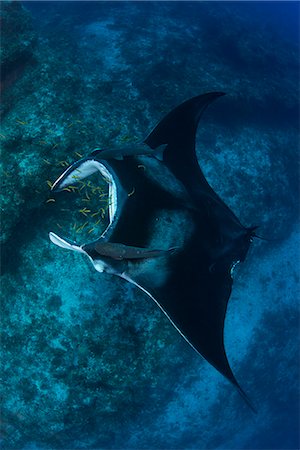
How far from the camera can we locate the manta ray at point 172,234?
2.82 meters

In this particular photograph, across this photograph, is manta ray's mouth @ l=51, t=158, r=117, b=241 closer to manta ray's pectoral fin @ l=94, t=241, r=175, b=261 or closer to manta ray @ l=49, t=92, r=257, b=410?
manta ray @ l=49, t=92, r=257, b=410

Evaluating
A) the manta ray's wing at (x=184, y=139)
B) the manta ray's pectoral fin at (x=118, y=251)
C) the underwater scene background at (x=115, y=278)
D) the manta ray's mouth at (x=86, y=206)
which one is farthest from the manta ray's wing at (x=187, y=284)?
the manta ray's mouth at (x=86, y=206)

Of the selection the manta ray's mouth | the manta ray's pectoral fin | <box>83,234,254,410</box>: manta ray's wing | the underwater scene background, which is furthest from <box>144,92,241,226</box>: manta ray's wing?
the manta ray's pectoral fin

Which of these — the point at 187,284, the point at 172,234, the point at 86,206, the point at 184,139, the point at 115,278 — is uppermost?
the point at 184,139

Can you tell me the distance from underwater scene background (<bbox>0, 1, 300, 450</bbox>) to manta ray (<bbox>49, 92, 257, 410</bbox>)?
91 cm

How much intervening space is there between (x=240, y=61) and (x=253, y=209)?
4.40m

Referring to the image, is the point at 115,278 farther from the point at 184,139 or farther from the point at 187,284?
the point at 184,139

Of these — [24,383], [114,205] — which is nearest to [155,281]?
[114,205]

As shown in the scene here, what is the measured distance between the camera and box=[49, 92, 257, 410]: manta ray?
2.82m

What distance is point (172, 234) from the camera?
316 centimetres

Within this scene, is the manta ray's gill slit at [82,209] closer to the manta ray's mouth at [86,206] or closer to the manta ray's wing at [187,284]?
the manta ray's mouth at [86,206]

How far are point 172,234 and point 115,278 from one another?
1679mm

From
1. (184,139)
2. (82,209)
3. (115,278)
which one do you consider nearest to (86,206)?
(82,209)

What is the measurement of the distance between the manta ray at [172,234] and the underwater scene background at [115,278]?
0.91 metres
